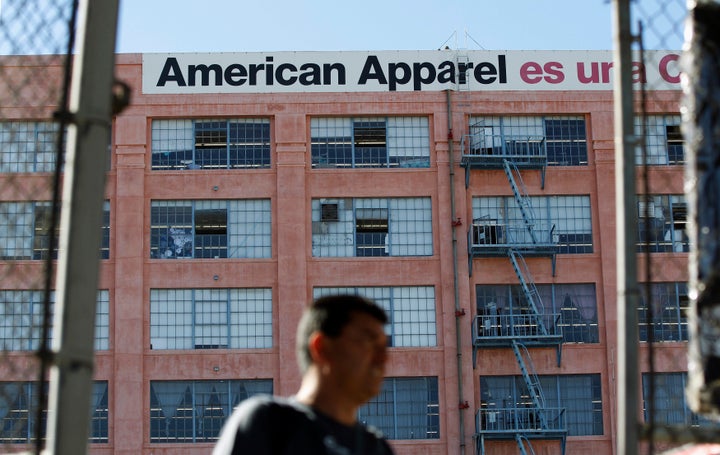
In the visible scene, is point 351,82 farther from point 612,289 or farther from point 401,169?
point 612,289

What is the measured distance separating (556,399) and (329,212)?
37.3 ft

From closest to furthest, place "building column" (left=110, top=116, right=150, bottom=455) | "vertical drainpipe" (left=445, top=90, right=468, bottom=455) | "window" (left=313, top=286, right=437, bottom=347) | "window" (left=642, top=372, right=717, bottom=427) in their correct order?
"building column" (left=110, top=116, right=150, bottom=455)
"vertical drainpipe" (left=445, top=90, right=468, bottom=455)
"window" (left=642, top=372, right=717, bottom=427)
"window" (left=313, top=286, right=437, bottom=347)

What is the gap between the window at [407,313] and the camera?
155ft

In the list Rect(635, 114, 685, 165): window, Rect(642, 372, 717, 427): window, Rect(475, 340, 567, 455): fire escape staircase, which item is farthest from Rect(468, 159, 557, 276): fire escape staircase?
Rect(642, 372, 717, 427): window

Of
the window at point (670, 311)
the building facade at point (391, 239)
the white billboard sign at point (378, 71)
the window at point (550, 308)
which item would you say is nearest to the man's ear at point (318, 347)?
the building facade at point (391, 239)

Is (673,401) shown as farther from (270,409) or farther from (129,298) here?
(270,409)

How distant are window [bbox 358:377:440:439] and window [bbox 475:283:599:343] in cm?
345

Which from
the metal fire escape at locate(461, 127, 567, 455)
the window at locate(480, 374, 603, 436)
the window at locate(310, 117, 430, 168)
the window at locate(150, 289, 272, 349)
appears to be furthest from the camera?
the window at locate(310, 117, 430, 168)

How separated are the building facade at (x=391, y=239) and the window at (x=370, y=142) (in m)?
0.09

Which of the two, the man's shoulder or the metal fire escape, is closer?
the man's shoulder

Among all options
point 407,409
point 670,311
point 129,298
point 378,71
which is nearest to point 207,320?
point 129,298

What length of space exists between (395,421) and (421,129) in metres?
11.5

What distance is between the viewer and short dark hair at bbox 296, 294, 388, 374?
407cm

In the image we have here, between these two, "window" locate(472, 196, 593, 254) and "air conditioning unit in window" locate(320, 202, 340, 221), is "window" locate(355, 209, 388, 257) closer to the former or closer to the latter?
"air conditioning unit in window" locate(320, 202, 340, 221)
